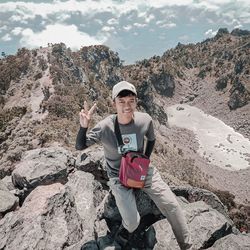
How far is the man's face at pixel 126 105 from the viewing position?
23.2 feet

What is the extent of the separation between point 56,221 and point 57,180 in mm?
3314

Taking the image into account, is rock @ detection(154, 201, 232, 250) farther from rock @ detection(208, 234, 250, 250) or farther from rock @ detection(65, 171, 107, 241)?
rock @ detection(65, 171, 107, 241)

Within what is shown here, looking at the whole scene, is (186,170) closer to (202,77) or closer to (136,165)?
(136,165)

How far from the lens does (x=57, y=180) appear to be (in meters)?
12.3

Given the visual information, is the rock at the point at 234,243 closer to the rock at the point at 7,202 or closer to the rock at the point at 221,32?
the rock at the point at 7,202

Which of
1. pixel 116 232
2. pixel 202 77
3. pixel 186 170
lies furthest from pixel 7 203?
pixel 202 77

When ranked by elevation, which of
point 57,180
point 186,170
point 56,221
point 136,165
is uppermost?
point 136,165

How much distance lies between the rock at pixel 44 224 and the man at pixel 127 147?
1710mm

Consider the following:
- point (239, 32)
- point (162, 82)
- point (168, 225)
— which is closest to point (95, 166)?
point (168, 225)

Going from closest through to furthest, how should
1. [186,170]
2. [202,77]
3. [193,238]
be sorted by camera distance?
[193,238] → [186,170] → [202,77]

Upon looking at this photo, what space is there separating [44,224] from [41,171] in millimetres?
3509

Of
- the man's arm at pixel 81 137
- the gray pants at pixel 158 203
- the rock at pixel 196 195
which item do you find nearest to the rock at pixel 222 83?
the rock at pixel 196 195

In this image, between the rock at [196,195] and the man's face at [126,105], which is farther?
the rock at [196,195]

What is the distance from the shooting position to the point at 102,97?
52031 millimetres
